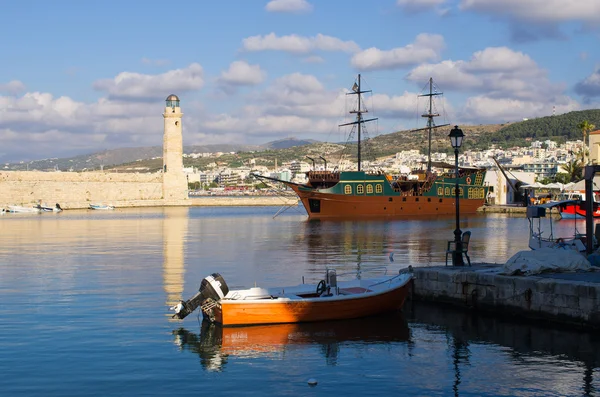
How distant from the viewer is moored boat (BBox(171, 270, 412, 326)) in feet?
40.9

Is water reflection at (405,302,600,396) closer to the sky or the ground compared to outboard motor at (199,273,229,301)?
closer to the ground

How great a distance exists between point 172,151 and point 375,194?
34337 mm

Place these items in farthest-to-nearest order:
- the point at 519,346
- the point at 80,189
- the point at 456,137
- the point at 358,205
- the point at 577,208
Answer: the point at 80,189
the point at 358,205
the point at 577,208
the point at 456,137
the point at 519,346

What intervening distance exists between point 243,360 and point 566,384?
171 inches

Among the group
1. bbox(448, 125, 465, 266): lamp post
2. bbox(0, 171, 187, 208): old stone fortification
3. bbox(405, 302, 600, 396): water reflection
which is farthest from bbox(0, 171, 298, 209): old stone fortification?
bbox(405, 302, 600, 396): water reflection

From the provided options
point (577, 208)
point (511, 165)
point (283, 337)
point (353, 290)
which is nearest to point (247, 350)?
point (283, 337)

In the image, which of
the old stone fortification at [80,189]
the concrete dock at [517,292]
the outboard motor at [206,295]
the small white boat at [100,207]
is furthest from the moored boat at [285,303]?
the small white boat at [100,207]

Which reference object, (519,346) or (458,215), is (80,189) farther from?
(519,346)

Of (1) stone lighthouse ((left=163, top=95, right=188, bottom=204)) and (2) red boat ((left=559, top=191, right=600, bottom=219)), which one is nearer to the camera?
(2) red boat ((left=559, top=191, right=600, bottom=219))

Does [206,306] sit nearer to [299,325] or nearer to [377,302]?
[299,325]

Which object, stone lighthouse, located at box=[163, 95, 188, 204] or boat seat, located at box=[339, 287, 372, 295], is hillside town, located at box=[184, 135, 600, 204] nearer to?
stone lighthouse, located at box=[163, 95, 188, 204]

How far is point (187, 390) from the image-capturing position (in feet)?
30.3

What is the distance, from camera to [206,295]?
12578 millimetres

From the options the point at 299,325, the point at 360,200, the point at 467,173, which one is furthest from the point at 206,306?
the point at 467,173
